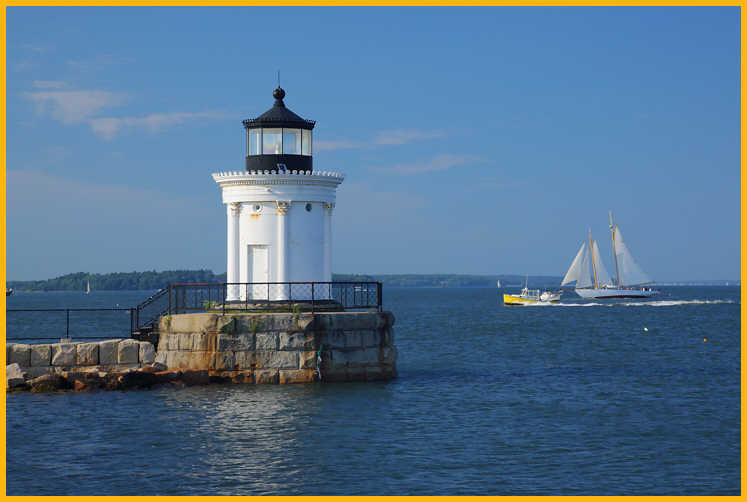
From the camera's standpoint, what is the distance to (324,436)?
19469mm

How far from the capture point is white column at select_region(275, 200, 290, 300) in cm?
2614

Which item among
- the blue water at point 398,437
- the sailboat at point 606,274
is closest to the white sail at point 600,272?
the sailboat at point 606,274

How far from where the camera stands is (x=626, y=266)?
395ft

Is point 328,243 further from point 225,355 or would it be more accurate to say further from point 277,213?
point 225,355

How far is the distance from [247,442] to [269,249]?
836 centimetres

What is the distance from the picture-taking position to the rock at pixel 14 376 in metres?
24.8

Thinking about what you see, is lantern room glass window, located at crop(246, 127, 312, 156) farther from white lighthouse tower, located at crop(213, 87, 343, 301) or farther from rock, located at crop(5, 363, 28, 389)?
rock, located at crop(5, 363, 28, 389)

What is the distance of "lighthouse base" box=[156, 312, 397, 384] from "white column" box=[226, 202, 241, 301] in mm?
1813

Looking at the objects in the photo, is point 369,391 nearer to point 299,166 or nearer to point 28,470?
point 299,166

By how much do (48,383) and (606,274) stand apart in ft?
342

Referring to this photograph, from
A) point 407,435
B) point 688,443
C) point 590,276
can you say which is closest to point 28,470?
point 407,435

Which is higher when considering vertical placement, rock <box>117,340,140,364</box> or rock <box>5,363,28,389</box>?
rock <box>117,340,140,364</box>

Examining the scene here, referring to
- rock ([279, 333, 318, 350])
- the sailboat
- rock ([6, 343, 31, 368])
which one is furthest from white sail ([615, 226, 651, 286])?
rock ([6, 343, 31, 368])

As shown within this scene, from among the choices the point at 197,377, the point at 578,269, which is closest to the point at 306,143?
the point at 197,377
